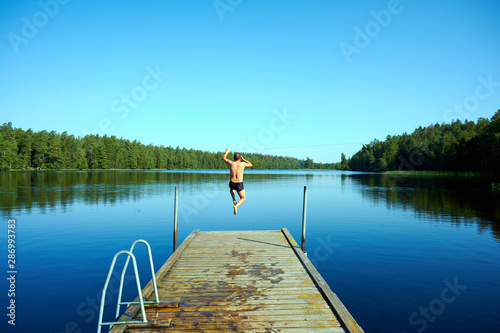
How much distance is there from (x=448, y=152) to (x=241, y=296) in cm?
11112

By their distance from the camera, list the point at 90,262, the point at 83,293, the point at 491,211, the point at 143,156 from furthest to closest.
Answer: the point at 143,156, the point at 491,211, the point at 90,262, the point at 83,293

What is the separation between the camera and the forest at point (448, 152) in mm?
76562

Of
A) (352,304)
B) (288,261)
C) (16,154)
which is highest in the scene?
(16,154)

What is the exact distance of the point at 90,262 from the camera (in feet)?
43.1

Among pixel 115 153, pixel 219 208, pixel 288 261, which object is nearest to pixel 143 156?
pixel 115 153

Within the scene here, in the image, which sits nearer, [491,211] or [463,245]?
[463,245]

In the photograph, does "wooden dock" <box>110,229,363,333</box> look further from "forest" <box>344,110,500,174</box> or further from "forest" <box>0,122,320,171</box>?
"forest" <box>0,122,320,171</box>

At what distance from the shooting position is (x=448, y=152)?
323 feet

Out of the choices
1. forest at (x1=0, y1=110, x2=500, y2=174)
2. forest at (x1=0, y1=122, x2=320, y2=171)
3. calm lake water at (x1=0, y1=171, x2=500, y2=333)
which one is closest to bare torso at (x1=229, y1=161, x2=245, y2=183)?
calm lake water at (x1=0, y1=171, x2=500, y2=333)

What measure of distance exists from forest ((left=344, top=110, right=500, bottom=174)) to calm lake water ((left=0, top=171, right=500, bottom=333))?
2346 inches

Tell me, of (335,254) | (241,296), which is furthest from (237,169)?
(335,254)

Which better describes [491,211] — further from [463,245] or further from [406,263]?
[406,263]

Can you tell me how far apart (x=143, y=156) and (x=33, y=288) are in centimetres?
14857

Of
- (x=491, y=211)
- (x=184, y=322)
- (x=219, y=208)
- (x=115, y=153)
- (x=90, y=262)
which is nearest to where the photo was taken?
(x=184, y=322)
